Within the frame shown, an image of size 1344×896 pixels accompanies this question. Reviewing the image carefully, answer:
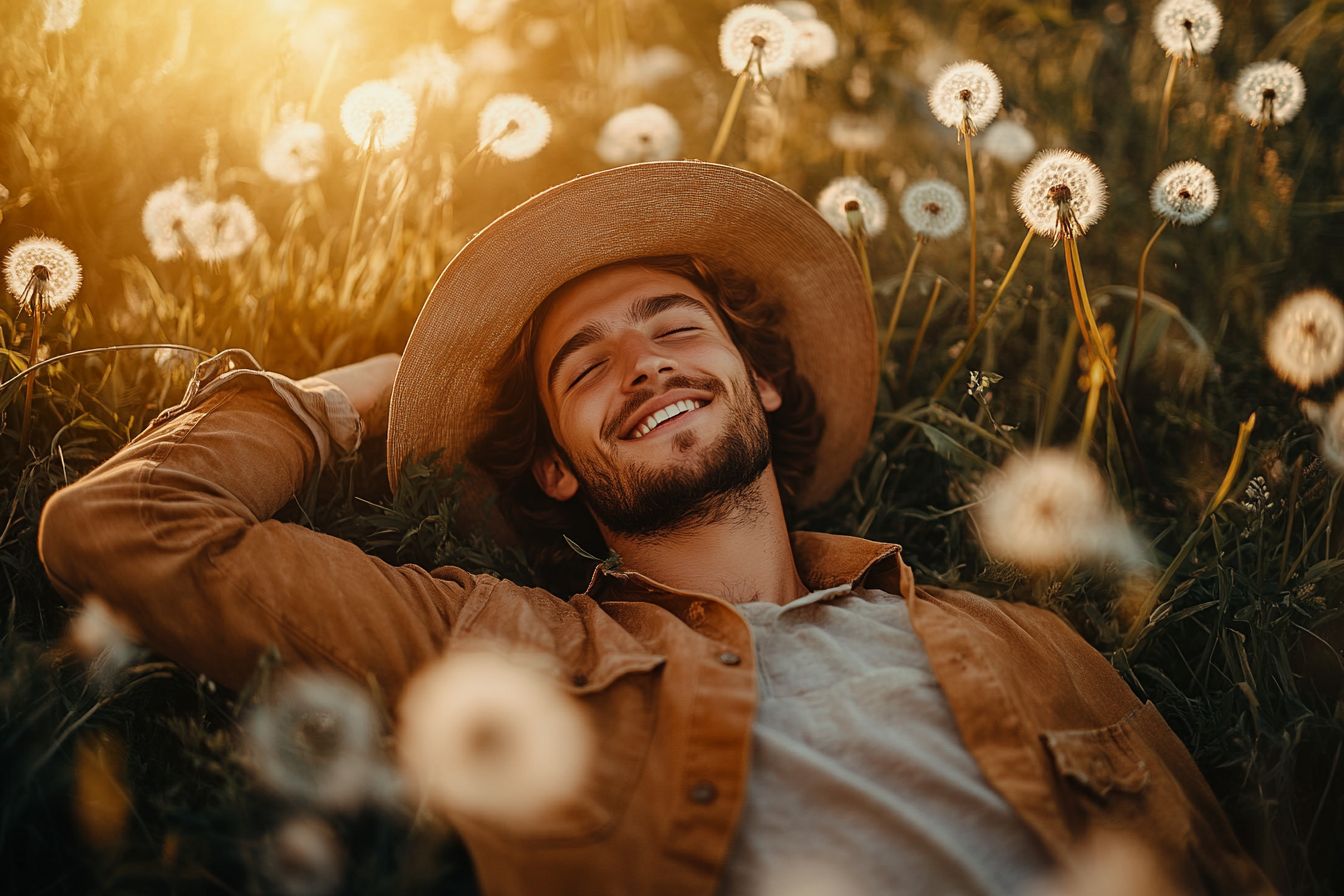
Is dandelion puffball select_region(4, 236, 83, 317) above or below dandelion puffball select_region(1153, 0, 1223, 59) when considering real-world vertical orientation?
below

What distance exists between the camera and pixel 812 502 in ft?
10.6

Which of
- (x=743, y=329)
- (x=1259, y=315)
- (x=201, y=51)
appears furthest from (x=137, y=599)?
(x=1259, y=315)

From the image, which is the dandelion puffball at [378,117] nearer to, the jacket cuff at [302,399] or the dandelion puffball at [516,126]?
the dandelion puffball at [516,126]

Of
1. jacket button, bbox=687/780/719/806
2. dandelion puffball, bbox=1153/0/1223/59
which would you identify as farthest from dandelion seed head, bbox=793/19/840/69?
jacket button, bbox=687/780/719/806

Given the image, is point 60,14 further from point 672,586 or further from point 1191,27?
point 1191,27

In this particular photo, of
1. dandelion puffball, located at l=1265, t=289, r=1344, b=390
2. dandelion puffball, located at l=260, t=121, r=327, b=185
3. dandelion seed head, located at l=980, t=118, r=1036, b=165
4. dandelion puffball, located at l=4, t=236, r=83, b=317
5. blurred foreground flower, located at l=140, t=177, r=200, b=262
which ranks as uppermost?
dandelion seed head, located at l=980, t=118, r=1036, b=165

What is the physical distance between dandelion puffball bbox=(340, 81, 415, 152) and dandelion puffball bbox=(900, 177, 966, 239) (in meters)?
1.84

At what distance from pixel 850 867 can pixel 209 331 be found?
2.77 metres

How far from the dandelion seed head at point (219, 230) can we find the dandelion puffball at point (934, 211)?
254 centimetres

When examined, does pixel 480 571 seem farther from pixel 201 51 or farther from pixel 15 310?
pixel 201 51

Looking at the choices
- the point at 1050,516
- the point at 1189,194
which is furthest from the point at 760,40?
the point at 1050,516


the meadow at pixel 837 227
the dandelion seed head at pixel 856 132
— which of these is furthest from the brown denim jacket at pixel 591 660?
the dandelion seed head at pixel 856 132

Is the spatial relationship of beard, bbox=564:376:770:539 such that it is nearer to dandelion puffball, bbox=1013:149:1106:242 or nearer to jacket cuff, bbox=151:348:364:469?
jacket cuff, bbox=151:348:364:469

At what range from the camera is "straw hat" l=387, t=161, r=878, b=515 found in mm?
2518
